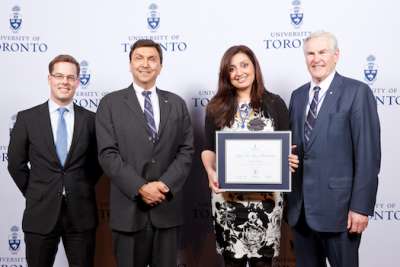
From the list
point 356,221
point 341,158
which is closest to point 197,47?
point 341,158

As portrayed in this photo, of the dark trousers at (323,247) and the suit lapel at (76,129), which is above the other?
the suit lapel at (76,129)

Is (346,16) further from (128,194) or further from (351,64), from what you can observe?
(128,194)

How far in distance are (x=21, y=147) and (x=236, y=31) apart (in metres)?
1.50

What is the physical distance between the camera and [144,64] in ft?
7.47

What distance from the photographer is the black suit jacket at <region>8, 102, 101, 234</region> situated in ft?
7.51

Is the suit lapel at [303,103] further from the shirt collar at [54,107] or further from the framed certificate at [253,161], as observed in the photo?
the shirt collar at [54,107]

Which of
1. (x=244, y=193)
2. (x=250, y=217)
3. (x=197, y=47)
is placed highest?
(x=197, y=47)

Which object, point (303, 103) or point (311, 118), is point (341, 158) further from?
point (303, 103)

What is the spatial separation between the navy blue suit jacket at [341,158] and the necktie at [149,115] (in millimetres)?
730

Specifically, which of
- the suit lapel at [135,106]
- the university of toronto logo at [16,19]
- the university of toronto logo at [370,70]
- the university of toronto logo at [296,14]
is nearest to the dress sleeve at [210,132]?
the suit lapel at [135,106]

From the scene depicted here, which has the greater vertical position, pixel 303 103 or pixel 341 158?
pixel 303 103

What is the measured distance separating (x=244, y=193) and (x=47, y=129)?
1.06 metres

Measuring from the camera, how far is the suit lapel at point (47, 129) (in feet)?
7.57

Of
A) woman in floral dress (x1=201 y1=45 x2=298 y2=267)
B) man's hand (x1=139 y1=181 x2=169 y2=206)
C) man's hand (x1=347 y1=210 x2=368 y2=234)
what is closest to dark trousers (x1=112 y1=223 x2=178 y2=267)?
man's hand (x1=139 y1=181 x2=169 y2=206)
